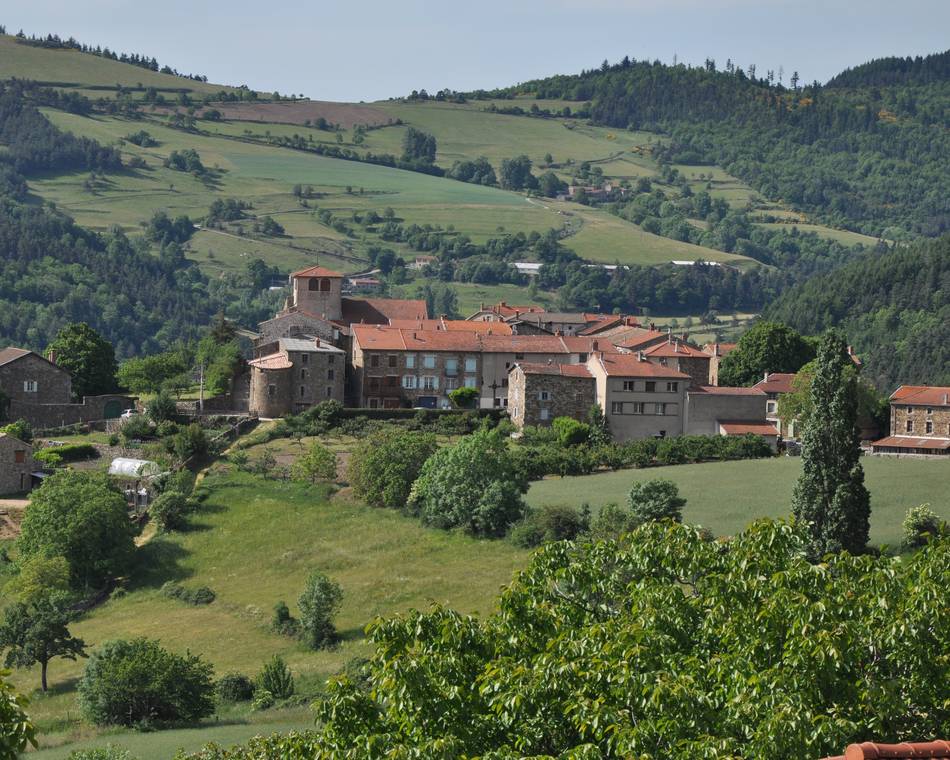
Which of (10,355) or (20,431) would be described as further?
(10,355)

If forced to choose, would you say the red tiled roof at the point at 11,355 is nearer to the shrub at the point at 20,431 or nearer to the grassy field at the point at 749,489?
the shrub at the point at 20,431

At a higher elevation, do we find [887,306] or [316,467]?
[887,306]

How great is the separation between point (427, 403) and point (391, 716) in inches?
2694

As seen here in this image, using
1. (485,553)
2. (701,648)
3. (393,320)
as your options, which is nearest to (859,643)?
(701,648)

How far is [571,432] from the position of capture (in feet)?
262

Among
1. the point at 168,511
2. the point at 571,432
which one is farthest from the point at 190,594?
the point at 571,432

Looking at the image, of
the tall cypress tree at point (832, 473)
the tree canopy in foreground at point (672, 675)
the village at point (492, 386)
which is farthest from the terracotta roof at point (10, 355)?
the tree canopy in foreground at point (672, 675)

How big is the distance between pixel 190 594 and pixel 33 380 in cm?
2936

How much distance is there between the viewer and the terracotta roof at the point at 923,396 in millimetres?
86125

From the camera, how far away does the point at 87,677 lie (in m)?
48.7

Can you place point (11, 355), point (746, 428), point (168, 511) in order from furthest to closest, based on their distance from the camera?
point (11, 355), point (746, 428), point (168, 511)

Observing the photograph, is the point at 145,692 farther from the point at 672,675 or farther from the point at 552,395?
the point at 552,395

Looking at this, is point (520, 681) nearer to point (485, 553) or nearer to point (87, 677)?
point (87, 677)

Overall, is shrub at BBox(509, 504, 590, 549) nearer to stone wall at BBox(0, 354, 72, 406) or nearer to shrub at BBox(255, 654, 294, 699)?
shrub at BBox(255, 654, 294, 699)
